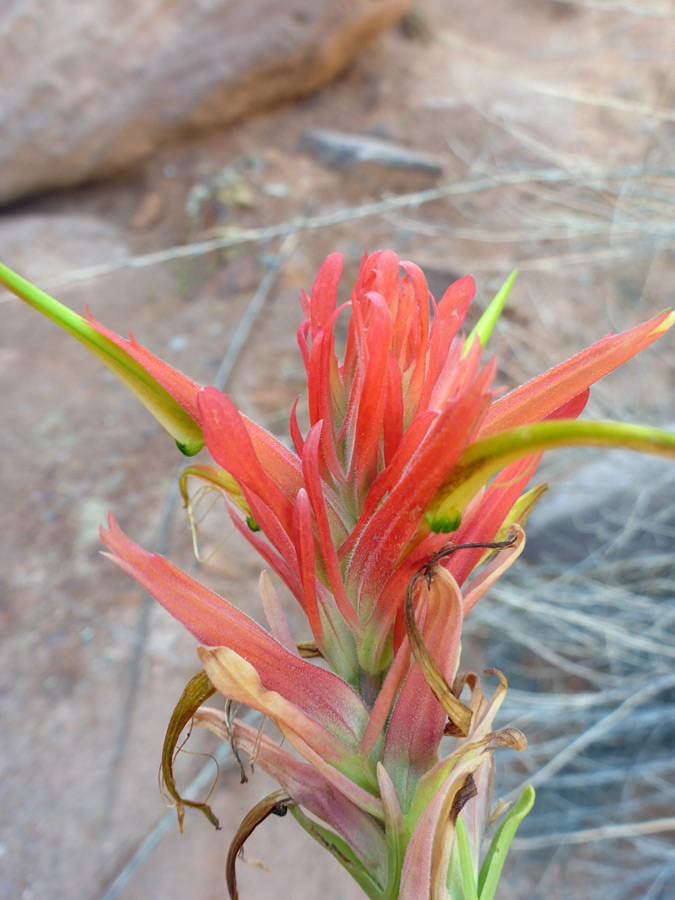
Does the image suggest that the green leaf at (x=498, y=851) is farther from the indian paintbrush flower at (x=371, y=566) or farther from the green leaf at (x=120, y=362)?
the green leaf at (x=120, y=362)

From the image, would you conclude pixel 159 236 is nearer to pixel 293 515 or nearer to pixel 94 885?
pixel 94 885

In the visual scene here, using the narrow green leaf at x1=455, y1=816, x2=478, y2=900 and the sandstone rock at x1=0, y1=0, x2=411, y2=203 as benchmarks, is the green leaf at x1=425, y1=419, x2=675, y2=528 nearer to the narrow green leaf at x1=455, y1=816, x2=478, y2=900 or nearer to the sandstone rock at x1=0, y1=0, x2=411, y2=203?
the narrow green leaf at x1=455, y1=816, x2=478, y2=900

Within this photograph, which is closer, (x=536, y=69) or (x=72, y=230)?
(x=72, y=230)

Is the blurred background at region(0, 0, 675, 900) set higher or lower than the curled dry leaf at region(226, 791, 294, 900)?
lower

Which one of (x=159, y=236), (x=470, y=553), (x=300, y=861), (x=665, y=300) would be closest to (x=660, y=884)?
(x=300, y=861)

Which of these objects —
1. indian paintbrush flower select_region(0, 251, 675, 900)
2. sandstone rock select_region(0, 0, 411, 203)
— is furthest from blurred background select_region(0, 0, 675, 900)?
indian paintbrush flower select_region(0, 251, 675, 900)

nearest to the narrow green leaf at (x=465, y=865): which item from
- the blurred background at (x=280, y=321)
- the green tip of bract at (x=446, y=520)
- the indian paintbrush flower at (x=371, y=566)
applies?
the indian paintbrush flower at (x=371, y=566)

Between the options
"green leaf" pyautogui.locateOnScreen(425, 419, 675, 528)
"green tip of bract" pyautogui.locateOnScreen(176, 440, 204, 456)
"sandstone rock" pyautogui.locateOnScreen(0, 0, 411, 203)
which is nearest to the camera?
"green leaf" pyautogui.locateOnScreen(425, 419, 675, 528)

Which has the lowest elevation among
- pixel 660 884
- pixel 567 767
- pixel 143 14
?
pixel 567 767

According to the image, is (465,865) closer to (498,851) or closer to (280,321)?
(498,851)
